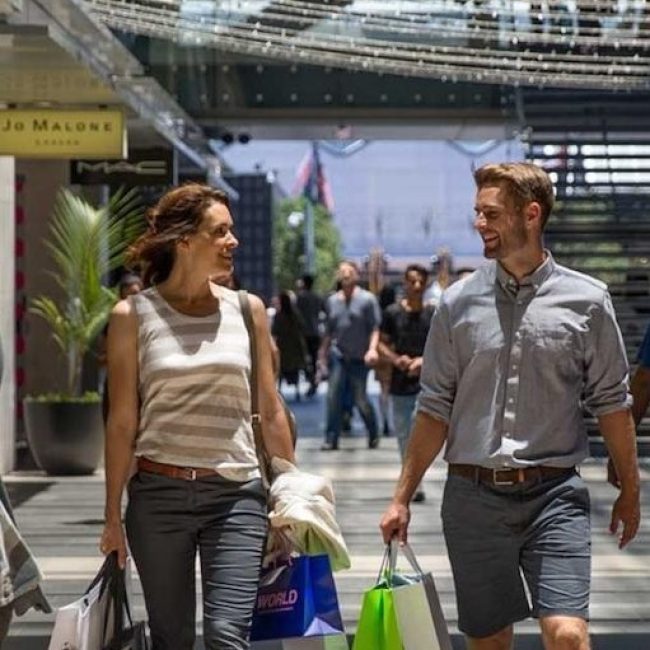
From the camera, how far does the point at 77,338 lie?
680 inches

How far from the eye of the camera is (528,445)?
5500 millimetres

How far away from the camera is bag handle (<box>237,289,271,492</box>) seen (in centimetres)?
567

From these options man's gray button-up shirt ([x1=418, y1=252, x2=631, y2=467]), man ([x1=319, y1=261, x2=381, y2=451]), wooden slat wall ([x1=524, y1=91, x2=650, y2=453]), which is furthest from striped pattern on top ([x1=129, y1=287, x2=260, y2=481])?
wooden slat wall ([x1=524, y1=91, x2=650, y2=453])

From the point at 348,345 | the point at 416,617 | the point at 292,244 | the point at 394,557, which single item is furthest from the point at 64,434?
the point at 292,244

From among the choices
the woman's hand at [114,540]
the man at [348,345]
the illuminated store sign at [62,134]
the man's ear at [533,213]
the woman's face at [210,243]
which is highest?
the illuminated store sign at [62,134]

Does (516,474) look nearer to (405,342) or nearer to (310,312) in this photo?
(405,342)

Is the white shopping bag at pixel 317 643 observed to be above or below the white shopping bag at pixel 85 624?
below

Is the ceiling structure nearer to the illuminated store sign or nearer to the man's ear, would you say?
the illuminated store sign

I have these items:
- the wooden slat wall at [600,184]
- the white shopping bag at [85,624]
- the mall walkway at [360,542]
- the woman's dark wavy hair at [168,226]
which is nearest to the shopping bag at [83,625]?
the white shopping bag at [85,624]

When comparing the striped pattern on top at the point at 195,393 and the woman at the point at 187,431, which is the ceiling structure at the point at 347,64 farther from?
the striped pattern on top at the point at 195,393

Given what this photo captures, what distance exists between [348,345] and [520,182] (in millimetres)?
14146

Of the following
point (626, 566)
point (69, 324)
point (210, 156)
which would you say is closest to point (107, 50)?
point (69, 324)

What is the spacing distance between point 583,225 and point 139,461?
58.0 ft

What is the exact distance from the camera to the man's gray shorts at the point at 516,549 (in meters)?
5.40
